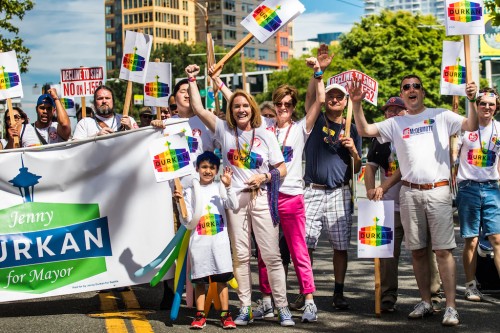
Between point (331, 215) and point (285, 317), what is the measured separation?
1.24 meters

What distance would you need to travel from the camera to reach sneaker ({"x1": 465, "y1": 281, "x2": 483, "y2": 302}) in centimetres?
874

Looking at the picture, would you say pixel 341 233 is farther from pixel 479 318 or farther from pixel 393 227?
pixel 479 318

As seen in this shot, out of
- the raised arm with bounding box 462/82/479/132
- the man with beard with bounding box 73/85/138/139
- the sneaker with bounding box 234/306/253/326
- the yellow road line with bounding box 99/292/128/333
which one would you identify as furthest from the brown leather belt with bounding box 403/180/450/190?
the man with beard with bounding box 73/85/138/139

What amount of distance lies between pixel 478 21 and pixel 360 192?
1891 cm

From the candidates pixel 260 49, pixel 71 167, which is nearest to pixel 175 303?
pixel 71 167

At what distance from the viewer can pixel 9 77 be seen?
9.45 metres

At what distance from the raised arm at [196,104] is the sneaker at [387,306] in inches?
84.3

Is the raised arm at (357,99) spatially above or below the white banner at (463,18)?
below

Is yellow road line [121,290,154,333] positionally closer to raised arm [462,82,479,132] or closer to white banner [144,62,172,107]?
white banner [144,62,172,107]

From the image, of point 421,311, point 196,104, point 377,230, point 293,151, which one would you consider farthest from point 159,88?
point 421,311

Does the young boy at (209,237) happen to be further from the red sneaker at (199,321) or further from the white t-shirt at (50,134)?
the white t-shirt at (50,134)

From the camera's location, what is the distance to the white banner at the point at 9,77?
9.43 meters

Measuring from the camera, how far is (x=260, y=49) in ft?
511

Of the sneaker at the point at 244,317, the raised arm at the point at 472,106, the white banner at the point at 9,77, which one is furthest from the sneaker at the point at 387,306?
the white banner at the point at 9,77
